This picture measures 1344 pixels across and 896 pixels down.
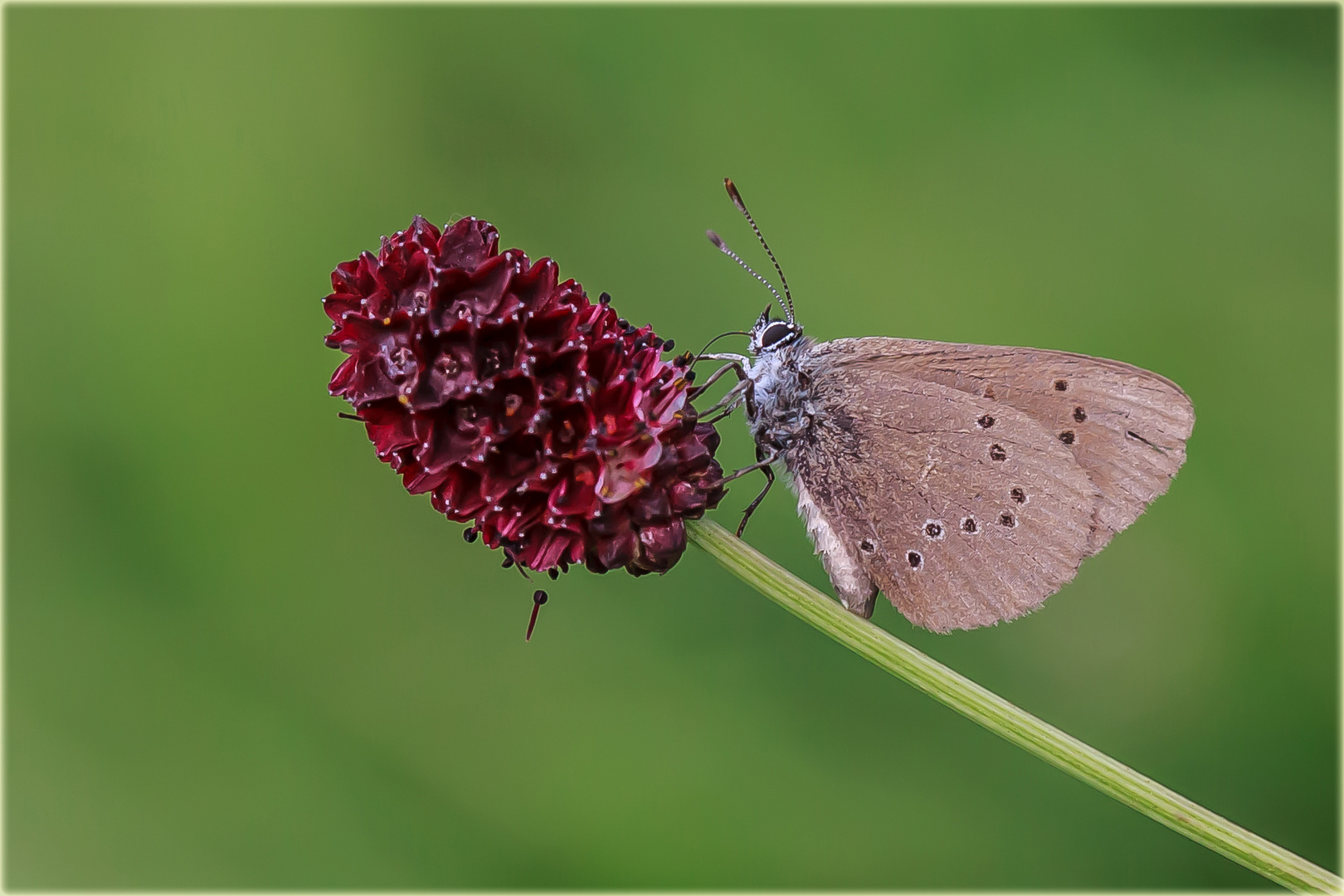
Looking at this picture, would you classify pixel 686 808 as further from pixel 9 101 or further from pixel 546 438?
pixel 9 101

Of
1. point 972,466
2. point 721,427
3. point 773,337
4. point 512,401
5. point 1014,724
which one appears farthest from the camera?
point 721,427

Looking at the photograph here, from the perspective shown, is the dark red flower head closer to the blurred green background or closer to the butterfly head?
the butterfly head

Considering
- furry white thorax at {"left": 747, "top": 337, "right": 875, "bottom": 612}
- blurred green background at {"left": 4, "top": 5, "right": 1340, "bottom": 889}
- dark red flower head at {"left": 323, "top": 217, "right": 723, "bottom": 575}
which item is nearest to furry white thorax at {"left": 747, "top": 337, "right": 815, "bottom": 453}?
furry white thorax at {"left": 747, "top": 337, "right": 875, "bottom": 612}

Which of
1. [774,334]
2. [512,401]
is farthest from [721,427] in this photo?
[512,401]

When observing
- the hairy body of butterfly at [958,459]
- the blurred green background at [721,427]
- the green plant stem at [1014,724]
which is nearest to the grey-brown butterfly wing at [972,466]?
the hairy body of butterfly at [958,459]

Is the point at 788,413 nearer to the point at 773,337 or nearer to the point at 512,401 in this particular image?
the point at 773,337
